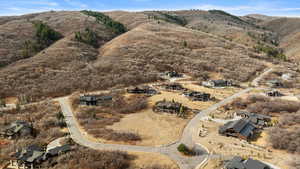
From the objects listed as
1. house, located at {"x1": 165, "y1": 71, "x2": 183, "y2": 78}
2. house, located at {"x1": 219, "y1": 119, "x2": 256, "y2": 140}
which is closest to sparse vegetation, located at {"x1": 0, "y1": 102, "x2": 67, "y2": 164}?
house, located at {"x1": 219, "y1": 119, "x2": 256, "y2": 140}

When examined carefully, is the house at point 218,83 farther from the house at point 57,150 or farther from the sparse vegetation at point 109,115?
the house at point 57,150

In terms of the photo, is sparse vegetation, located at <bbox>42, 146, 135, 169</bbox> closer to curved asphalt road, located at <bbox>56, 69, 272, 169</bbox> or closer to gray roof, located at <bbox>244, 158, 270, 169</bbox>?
curved asphalt road, located at <bbox>56, 69, 272, 169</bbox>

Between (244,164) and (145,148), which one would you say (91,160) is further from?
(244,164)

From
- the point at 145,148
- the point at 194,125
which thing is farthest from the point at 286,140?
the point at 145,148

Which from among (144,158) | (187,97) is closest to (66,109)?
(144,158)

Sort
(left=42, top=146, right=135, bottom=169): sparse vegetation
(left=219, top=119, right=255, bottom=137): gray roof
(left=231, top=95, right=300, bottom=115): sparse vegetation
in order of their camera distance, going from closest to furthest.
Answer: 1. (left=42, top=146, right=135, bottom=169): sparse vegetation
2. (left=219, top=119, right=255, bottom=137): gray roof
3. (left=231, top=95, right=300, bottom=115): sparse vegetation

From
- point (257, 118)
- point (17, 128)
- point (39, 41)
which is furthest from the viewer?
point (39, 41)
